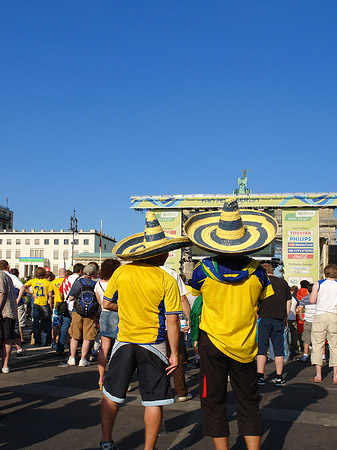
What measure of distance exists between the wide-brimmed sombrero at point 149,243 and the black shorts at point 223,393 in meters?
0.87

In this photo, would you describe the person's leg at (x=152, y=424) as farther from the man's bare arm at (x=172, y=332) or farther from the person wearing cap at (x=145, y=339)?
the man's bare arm at (x=172, y=332)

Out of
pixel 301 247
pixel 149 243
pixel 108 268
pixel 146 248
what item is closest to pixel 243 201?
pixel 301 247

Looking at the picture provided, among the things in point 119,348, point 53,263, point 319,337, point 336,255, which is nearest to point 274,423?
point 119,348

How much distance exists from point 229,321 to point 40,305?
8.37 m

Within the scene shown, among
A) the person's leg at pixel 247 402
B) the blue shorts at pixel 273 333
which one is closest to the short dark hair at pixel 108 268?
the blue shorts at pixel 273 333

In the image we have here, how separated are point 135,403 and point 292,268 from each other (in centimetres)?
2833

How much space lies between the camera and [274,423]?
5141 mm

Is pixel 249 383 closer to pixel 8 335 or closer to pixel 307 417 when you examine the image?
pixel 307 417

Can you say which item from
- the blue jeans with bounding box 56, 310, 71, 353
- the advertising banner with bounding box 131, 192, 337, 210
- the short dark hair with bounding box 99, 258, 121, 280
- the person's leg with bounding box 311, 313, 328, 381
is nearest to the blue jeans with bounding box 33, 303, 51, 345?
the blue jeans with bounding box 56, 310, 71, 353

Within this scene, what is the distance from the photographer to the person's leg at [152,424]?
361cm

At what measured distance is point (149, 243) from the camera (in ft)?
13.6

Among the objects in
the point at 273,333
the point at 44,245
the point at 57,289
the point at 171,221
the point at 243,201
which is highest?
the point at 243,201

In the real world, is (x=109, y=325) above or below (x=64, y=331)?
above

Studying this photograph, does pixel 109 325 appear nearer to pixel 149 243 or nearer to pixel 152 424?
pixel 149 243
